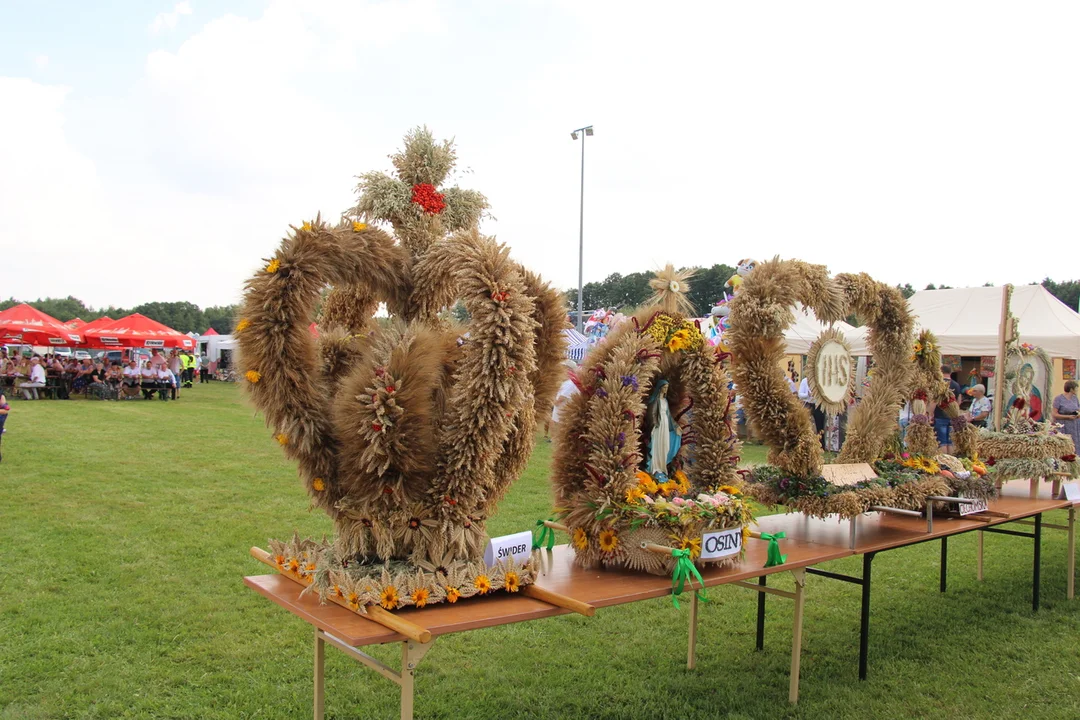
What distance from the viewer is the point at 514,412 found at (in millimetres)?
3188

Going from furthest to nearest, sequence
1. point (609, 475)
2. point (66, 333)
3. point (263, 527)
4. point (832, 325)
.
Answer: point (66, 333) < point (263, 527) < point (832, 325) < point (609, 475)

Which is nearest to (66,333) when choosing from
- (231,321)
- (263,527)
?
(263,527)

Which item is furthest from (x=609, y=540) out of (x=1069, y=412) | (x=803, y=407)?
(x=1069, y=412)

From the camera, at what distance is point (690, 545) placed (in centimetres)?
353

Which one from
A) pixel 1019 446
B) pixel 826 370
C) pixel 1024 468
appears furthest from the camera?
pixel 1019 446

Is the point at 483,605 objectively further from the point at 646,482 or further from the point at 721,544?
the point at 721,544

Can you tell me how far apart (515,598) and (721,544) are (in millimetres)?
1089

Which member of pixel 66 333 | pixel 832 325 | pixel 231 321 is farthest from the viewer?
pixel 66 333

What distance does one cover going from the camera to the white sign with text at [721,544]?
3.61 m

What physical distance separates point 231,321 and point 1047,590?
23.6 ft

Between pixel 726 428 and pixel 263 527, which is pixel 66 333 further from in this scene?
pixel 726 428

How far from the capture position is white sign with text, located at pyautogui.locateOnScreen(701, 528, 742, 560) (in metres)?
3.61

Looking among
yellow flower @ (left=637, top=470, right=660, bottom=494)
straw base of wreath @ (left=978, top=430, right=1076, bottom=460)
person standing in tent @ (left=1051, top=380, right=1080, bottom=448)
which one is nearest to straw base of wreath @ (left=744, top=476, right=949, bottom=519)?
yellow flower @ (left=637, top=470, right=660, bottom=494)

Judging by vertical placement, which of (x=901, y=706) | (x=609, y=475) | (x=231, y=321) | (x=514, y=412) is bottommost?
(x=901, y=706)
